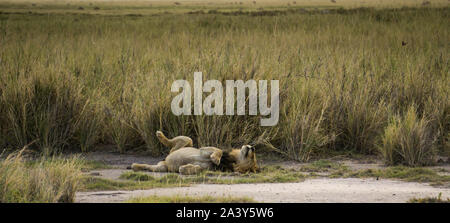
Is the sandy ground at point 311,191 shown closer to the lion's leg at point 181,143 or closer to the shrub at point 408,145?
the lion's leg at point 181,143

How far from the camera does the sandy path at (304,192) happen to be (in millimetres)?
6154

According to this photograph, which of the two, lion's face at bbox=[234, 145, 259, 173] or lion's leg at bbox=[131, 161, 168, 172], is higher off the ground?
lion's face at bbox=[234, 145, 259, 173]

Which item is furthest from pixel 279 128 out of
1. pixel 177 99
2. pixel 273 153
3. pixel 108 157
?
pixel 108 157

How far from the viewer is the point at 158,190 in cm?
662

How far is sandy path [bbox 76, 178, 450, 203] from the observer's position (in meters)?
6.15

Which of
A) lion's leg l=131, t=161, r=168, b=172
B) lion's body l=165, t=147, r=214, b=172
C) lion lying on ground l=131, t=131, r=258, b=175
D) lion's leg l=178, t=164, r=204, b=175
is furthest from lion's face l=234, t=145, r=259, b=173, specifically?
lion's leg l=131, t=161, r=168, b=172

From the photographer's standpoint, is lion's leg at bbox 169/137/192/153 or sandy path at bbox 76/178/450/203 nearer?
sandy path at bbox 76/178/450/203

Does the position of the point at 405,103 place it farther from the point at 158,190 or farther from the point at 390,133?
the point at 158,190

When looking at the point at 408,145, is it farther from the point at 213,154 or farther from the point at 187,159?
the point at 187,159

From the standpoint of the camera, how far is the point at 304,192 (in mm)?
6492

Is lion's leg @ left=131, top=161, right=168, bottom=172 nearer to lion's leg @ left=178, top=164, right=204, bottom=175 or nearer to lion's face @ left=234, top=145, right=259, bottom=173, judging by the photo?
lion's leg @ left=178, top=164, right=204, bottom=175

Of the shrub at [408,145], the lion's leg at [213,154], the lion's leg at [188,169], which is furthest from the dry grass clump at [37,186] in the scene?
the shrub at [408,145]

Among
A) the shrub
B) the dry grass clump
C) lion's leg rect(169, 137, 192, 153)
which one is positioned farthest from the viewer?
the shrub

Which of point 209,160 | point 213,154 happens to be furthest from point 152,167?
point 213,154
